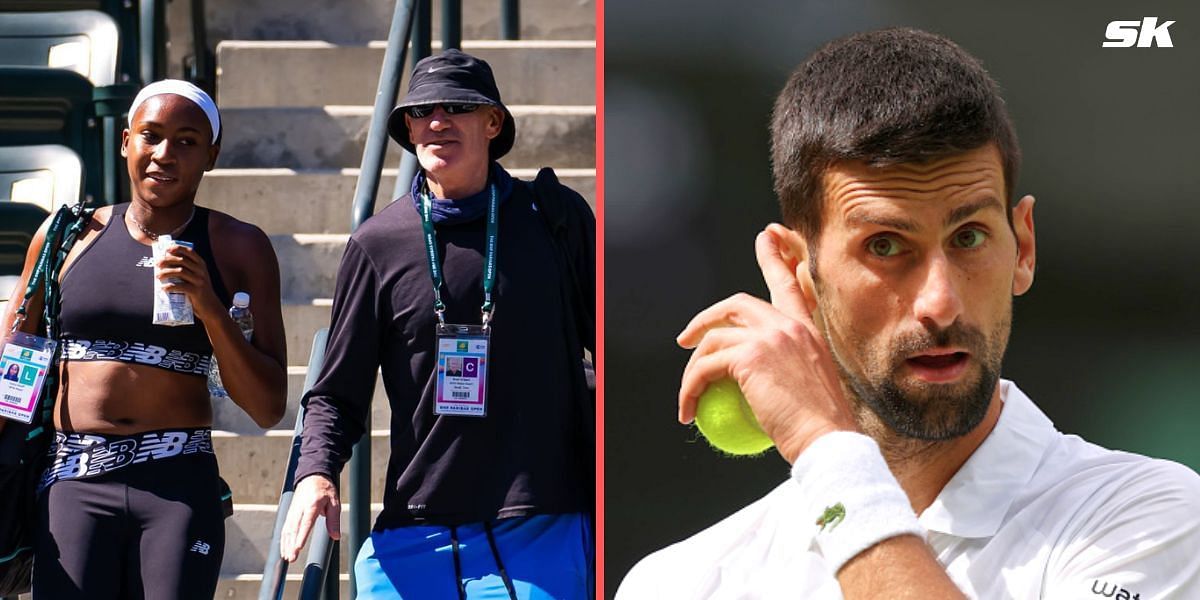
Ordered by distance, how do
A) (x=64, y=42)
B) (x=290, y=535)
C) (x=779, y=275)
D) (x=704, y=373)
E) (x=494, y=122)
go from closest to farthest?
(x=704, y=373), (x=779, y=275), (x=290, y=535), (x=494, y=122), (x=64, y=42)

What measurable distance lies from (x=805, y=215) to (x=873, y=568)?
0.62 metres

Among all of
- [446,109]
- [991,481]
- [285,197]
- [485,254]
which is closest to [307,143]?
[285,197]

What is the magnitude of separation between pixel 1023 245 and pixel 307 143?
14.2 ft

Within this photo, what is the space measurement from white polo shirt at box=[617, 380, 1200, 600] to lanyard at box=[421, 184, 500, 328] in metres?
1.39

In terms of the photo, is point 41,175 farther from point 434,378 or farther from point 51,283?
point 434,378

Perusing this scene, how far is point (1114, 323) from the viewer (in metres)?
2.45

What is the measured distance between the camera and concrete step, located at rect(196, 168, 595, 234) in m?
5.89

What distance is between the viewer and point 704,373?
194cm

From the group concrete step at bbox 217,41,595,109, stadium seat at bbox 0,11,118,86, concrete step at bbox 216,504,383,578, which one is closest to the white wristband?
concrete step at bbox 216,504,383,578

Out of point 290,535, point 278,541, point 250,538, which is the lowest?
point 250,538

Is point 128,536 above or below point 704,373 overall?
below

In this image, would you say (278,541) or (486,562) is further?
(278,541)

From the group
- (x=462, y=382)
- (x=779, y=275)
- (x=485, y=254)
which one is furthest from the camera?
(x=485, y=254)

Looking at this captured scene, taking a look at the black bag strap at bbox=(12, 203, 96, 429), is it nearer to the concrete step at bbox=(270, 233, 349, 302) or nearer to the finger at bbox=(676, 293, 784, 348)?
the concrete step at bbox=(270, 233, 349, 302)
